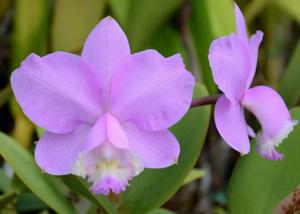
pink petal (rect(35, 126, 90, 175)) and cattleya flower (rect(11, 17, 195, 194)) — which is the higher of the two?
cattleya flower (rect(11, 17, 195, 194))

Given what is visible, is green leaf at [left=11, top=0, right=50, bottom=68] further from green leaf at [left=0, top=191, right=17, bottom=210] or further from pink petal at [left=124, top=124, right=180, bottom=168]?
pink petal at [left=124, top=124, right=180, bottom=168]

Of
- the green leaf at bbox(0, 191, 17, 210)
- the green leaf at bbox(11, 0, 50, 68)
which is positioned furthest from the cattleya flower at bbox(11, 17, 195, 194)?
the green leaf at bbox(11, 0, 50, 68)

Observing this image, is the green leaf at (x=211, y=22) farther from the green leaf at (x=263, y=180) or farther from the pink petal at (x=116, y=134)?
the pink petal at (x=116, y=134)

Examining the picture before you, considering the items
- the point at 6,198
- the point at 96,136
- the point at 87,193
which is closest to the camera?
the point at 96,136

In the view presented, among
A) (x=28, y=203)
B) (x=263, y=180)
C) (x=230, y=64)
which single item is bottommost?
(x=28, y=203)

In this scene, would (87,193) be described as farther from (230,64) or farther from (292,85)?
(292,85)

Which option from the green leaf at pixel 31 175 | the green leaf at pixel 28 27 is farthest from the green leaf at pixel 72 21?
the green leaf at pixel 31 175

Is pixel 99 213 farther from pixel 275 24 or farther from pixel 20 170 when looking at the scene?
pixel 275 24

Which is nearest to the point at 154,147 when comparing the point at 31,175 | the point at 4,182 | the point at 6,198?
the point at 31,175
